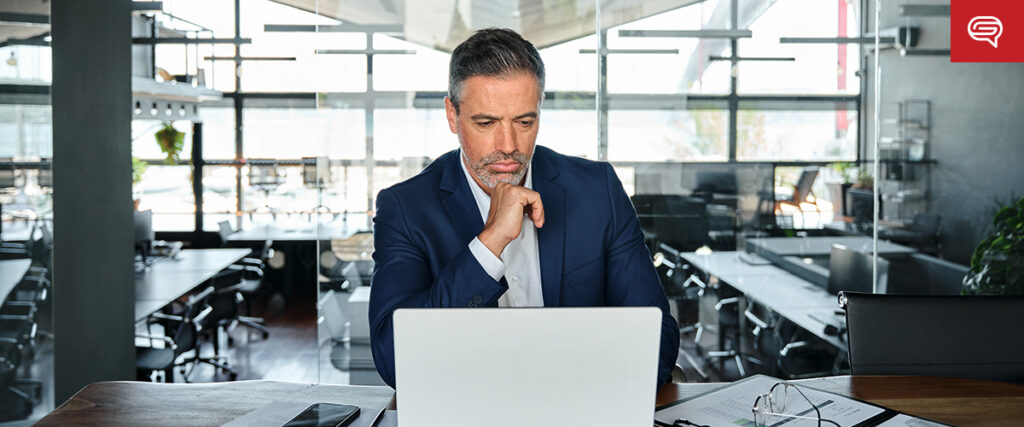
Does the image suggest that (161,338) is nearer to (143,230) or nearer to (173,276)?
(173,276)

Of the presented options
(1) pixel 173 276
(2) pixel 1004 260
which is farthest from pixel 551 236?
(1) pixel 173 276

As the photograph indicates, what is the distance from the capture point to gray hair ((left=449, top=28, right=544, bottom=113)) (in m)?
1.64

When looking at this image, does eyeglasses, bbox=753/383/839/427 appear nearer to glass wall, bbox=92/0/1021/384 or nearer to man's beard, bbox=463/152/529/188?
man's beard, bbox=463/152/529/188

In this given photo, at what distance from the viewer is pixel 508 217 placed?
151 cm

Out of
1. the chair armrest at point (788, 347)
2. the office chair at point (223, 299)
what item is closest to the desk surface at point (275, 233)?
the office chair at point (223, 299)

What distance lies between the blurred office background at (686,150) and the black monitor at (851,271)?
0.04ft

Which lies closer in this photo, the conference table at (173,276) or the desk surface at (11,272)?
the desk surface at (11,272)

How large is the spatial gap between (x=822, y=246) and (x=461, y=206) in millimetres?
3311

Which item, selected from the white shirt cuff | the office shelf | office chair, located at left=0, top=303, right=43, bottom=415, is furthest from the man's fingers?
the office shelf

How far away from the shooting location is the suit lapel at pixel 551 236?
1833 millimetres

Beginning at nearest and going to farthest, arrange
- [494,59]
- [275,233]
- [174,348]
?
[494,59], [174,348], [275,233]

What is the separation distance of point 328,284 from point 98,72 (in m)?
1.54

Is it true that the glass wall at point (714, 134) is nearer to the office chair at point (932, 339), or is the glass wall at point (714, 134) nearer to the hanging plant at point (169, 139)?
the office chair at point (932, 339)

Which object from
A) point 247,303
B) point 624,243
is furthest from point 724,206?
point 247,303
